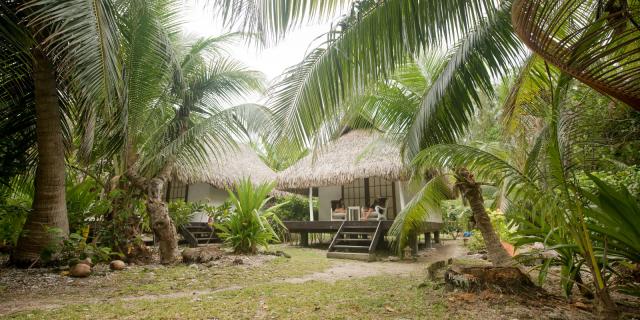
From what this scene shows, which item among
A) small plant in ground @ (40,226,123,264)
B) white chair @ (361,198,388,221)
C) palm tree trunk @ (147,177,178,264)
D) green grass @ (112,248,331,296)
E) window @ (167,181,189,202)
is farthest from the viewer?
window @ (167,181,189,202)

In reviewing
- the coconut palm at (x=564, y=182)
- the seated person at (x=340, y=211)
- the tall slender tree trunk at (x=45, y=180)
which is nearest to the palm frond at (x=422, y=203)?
the coconut palm at (x=564, y=182)

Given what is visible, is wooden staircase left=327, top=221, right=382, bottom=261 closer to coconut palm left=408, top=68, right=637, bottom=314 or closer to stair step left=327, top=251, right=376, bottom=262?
stair step left=327, top=251, right=376, bottom=262

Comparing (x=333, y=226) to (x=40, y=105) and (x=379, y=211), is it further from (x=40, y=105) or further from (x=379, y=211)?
(x=40, y=105)

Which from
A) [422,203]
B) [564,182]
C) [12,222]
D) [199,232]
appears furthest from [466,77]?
[199,232]

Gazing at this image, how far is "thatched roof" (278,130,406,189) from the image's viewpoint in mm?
8812

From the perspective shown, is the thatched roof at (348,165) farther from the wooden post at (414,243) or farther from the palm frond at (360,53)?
the palm frond at (360,53)

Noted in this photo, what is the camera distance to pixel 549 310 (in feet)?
9.37

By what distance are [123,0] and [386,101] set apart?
10.9 feet

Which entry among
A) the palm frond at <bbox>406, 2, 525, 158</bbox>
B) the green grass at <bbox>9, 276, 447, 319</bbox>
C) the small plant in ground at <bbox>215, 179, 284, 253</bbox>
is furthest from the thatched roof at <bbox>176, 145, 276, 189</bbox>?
the palm frond at <bbox>406, 2, 525, 158</bbox>

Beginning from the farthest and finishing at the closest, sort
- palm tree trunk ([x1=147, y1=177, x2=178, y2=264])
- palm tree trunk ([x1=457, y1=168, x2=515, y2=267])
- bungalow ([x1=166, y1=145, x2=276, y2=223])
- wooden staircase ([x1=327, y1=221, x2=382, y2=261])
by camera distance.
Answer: bungalow ([x1=166, y1=145, x2=276, y2=223]), wooden staircase ([x1=327, y1=221, x2=382, y2=261]), palm tree trunk ([x1=147, y1=177, x2=178, y2=264]), palm tree trunk ([x1=457, y1=168, x2=515, y2=267])

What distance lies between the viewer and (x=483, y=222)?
4324 mm

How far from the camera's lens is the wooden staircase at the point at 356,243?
7337mm

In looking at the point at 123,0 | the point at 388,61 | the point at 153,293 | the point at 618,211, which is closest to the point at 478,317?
the point at 618,211

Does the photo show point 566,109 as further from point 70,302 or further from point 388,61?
point 70,302
